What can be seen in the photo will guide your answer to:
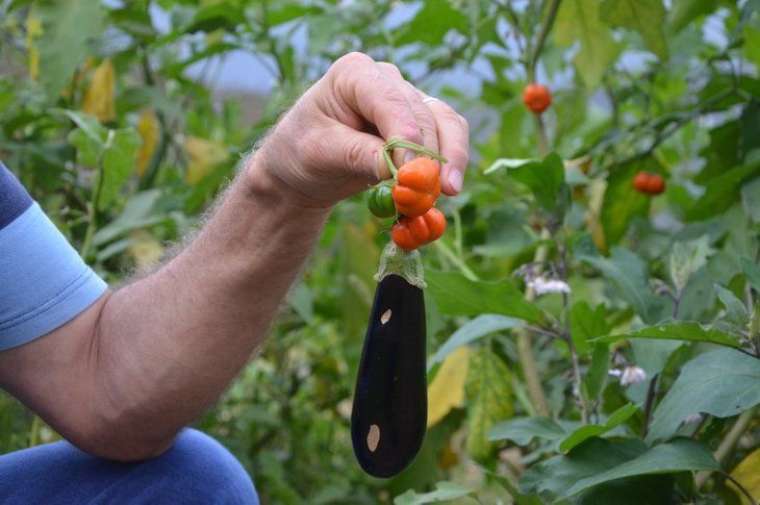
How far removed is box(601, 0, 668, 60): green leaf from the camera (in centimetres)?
144

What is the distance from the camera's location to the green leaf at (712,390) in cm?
105

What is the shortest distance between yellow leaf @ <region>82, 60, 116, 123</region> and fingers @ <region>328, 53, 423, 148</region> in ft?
4.07

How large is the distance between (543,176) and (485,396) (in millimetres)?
419

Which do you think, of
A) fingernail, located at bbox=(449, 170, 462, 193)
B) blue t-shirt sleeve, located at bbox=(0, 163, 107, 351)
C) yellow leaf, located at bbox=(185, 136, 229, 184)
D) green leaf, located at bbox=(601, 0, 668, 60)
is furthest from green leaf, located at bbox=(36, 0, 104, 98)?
fingernail, located at bbox=(449, 170, 462, 193)

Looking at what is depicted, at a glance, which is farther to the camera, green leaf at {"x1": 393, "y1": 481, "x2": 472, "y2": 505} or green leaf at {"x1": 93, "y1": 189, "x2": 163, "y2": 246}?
green leaf at {"x1": 93, "y1": 189, "x2": 163, "y2": 246}

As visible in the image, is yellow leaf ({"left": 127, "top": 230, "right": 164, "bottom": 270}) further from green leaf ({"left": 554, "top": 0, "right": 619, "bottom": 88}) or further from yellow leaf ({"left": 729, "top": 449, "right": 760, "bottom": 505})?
yellow leaf ({"left": 729, "top": 449, "right": 760, "bottom": 505})

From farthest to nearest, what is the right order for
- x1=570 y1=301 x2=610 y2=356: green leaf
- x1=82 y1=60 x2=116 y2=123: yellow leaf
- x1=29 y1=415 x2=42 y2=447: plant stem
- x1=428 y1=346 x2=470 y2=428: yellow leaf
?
x1=82 y1=60 x2=116 y2=123: yellow leaf → x1=29 y1=415 x2=42 y2=447: plant stem → x1=428 y1=346 x2=470 y2=428: yellow leaf → x1=570 y1=301 x2=610 y2=356: green leaf

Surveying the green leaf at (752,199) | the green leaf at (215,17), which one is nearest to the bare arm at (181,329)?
the green leaf at (752,199)

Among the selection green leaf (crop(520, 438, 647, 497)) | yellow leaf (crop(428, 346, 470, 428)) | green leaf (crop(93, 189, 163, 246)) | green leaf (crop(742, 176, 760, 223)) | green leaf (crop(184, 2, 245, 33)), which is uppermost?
green leaf (crop(184, 2, 245, 33))

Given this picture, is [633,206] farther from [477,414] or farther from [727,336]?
[727,336]

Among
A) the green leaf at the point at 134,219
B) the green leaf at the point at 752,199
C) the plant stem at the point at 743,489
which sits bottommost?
the green leaf at the point at 134,219

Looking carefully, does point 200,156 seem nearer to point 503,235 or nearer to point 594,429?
point 503,235

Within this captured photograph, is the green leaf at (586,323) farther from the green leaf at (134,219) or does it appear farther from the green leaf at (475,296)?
the green leaf at (134,219)

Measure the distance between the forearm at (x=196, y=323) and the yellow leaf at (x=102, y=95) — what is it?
884 mm
